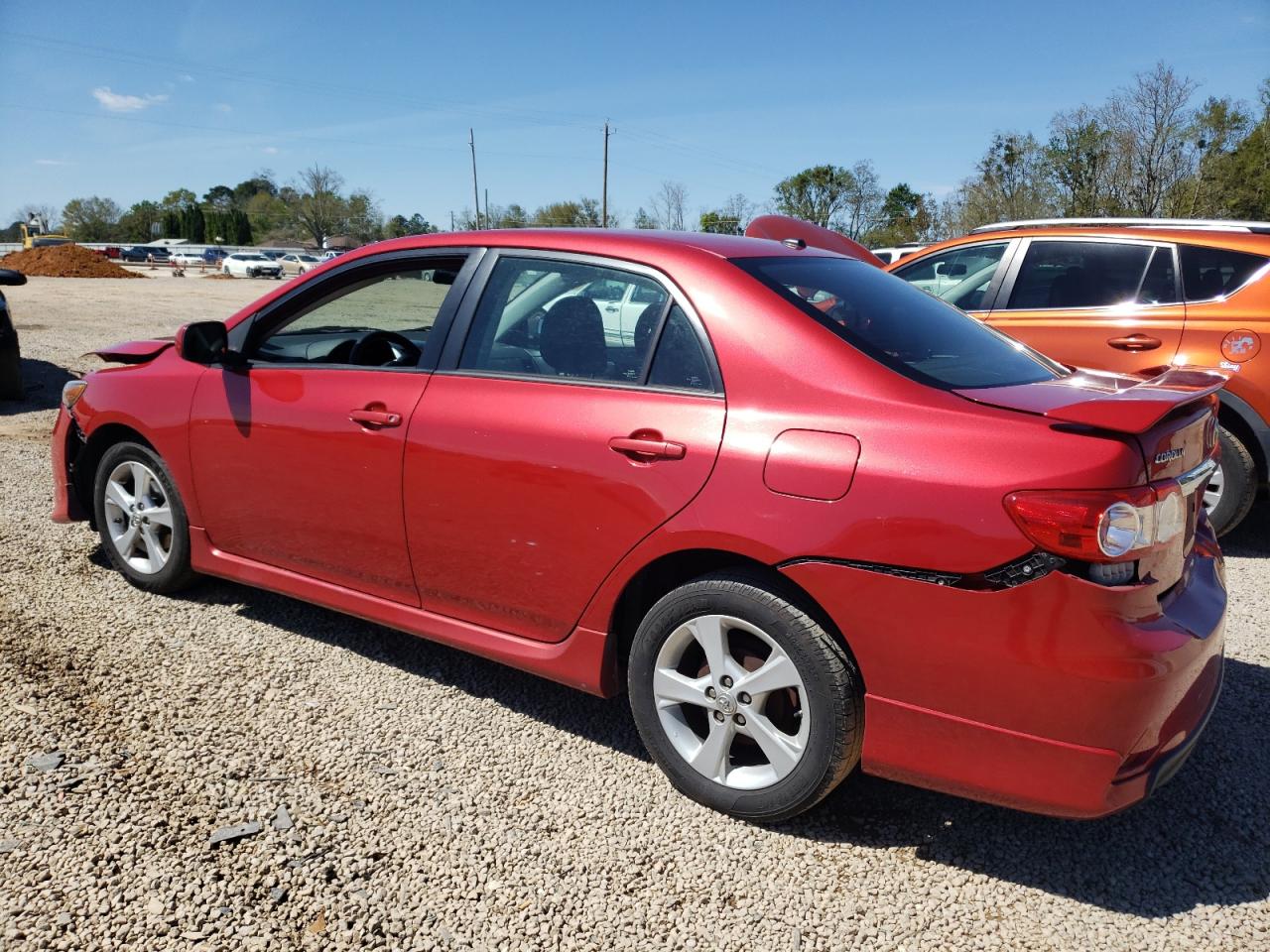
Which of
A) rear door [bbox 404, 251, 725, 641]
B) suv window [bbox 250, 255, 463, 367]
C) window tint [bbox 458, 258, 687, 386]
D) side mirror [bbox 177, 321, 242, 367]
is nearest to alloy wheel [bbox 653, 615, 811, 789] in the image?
rear door [bbox 404, 251, 725, 641]

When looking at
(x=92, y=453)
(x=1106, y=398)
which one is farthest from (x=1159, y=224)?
(x=92, y=453)

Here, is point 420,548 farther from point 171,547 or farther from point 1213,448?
point 1213,448

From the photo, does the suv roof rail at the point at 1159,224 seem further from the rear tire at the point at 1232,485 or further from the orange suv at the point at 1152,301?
the rear tire at the point at 1232,485

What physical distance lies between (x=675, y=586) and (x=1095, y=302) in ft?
14.0

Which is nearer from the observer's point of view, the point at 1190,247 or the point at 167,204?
the point at 1190,247

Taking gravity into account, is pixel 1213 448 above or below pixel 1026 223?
below

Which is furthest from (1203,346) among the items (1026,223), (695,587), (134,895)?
(134,895)

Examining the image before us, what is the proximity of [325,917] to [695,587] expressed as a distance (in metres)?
1.24

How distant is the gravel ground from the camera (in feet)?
7.45

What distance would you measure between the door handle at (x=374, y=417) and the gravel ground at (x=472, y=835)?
1.00 meters

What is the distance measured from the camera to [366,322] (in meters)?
3.94

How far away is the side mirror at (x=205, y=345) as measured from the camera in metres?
3.67

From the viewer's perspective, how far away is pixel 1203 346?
5.24 m

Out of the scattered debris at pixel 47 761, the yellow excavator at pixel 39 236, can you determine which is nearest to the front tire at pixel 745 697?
the scattered debris at pixel 47 761
